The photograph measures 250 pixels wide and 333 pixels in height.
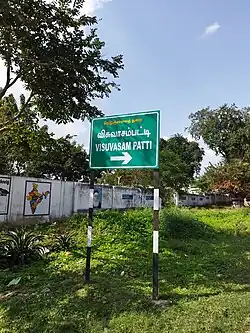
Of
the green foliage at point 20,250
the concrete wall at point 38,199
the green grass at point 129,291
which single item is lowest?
the green grass at point 129,291

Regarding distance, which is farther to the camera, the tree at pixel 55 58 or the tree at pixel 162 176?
the tree at pixel 162 176

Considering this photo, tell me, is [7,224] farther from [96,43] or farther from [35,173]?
[35,173]

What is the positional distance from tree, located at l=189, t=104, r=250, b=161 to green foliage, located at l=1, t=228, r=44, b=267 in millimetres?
31992

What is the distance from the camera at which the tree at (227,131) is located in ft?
123

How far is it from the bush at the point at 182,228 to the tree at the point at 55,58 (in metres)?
4.14

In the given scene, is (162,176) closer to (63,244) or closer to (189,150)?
(189,150)

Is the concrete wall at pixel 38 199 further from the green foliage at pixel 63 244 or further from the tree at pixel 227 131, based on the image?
the tree at pixel 227 131

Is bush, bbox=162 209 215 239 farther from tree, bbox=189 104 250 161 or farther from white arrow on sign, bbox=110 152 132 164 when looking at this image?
tree, bbox=189 104 250 161

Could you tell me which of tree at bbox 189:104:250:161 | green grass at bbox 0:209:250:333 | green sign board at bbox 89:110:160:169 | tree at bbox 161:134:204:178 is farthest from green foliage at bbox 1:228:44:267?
tree at bbox 161:134:204:178

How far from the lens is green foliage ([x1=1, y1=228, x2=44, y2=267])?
6.79 m

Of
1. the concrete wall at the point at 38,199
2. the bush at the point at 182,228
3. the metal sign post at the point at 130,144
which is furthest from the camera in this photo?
the concrete wall at the point at 38,199

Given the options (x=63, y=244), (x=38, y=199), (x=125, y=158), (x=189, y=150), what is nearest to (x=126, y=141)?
(x=125, y=158)

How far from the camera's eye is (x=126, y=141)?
16.5 feet

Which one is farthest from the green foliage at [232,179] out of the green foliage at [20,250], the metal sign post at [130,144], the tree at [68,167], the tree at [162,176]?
the metal sign post at [130,144]
